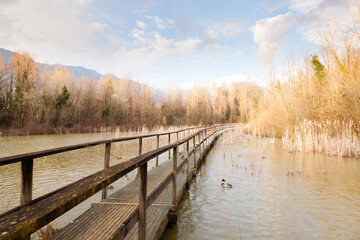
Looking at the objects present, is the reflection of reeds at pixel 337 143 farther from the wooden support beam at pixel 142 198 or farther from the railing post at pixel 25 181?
the railing post at pixel 25 181

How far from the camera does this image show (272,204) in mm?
5199

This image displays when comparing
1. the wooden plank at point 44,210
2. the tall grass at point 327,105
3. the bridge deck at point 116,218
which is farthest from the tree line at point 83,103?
the wooden plank at point 44,210

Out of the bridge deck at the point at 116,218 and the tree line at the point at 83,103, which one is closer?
the bridge deck at the point at 116,218

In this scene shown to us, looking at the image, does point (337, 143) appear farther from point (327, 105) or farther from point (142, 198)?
point (142, 198)

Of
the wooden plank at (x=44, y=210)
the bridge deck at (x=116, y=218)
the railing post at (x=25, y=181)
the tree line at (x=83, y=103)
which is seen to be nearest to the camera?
the wooden plank at (x=44, y=210)

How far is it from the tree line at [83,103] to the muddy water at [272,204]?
2006 cm

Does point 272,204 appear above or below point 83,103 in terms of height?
below

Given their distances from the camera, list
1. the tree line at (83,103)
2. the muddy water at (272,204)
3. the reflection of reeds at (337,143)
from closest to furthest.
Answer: the muddy water at (272,204) → the reflection of reeds at (337,143) → the tree line at (83,103)

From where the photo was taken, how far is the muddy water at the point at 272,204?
155 inches

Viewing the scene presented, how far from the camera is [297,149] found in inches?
483

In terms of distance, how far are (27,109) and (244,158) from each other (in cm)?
3065

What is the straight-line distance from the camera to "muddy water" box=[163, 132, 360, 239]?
393 centimetres

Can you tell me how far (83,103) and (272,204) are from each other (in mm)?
39211

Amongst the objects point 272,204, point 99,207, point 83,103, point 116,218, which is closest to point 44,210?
point 116,218
